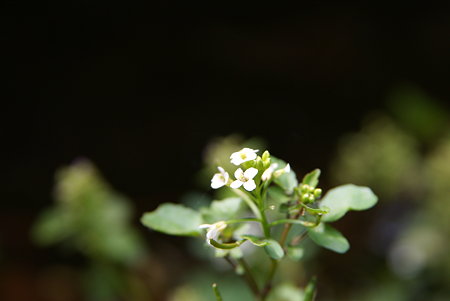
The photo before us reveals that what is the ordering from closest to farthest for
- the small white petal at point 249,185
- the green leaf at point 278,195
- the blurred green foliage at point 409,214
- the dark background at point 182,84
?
the small white petal at point 249,185 → the green leaf at point 278,195 → the blurred green foliage at point 409,214 → the dark background at point 182,84

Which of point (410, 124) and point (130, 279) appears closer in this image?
point (130, 279)

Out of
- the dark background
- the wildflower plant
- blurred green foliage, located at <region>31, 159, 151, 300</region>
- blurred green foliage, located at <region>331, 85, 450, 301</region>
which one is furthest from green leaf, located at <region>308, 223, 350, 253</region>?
the dark background

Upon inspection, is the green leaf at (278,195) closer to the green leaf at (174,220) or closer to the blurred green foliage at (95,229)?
the green leaf at (174,220)

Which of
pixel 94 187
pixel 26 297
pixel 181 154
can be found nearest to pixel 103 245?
pixel 94 187

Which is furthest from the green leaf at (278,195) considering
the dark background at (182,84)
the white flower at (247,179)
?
the dark background at (182,84)

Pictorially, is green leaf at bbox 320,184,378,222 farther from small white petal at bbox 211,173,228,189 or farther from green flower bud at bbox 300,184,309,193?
small white petal at bbox 211,173,228,189

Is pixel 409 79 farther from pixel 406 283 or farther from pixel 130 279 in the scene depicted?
pixel 130 279

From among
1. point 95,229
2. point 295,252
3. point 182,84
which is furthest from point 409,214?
point 295,252
